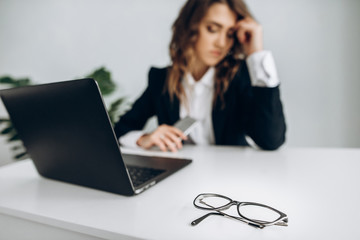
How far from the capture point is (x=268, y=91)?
93 cm

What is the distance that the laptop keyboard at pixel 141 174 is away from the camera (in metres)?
0.58

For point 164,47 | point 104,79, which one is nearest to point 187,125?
point 104,79

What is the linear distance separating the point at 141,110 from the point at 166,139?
479 millimetres

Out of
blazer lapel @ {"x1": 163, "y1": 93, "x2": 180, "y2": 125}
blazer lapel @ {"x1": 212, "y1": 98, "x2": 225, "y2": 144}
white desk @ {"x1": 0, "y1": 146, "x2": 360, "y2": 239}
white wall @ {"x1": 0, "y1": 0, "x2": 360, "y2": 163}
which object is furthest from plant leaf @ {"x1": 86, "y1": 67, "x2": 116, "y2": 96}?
white desk @ {"x1": 0, "y1": 146, "x2": 360, "y2": 239}

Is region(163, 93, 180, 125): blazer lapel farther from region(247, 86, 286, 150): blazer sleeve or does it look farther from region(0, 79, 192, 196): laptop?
region(0, 79, 192, 196): laptop

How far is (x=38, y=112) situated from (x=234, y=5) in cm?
98

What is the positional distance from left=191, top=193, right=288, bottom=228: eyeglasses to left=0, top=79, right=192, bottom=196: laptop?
0.46 ft

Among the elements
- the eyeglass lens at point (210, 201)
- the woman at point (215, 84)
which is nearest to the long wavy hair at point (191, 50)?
the woman at point (215, 84)

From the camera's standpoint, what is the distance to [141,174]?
0.62 metres

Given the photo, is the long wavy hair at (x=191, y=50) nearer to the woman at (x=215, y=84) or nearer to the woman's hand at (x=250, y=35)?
the woman at (x=215, y=84)

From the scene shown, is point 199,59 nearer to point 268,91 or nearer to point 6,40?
point 268,91

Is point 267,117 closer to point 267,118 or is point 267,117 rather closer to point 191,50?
point 267,118

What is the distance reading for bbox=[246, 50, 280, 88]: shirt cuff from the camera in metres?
0.95

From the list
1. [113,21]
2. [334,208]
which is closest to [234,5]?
[334,208]
